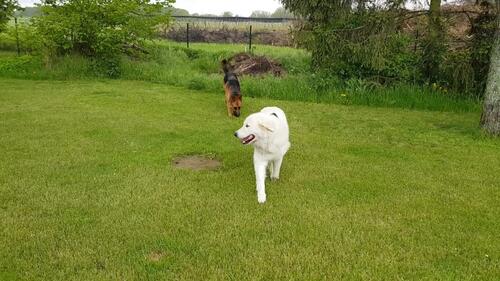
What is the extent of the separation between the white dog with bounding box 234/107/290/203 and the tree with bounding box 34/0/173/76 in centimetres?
1143

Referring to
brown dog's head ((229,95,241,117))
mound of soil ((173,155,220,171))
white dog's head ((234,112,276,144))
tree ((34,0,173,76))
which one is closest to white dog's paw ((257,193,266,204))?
white dog's head ((234,112,276,144))

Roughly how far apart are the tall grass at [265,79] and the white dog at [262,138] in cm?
675

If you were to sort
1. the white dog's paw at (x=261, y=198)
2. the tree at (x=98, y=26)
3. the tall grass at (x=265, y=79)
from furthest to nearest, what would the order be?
the tree at (x=98, y=26)
the tall grass at (x=265, y=79)
the white dog's paw at (x=261, y=198)

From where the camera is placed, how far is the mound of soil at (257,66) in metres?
15.6

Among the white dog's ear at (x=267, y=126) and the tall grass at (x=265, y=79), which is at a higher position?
the white dog's ear at (x=267, y=126)

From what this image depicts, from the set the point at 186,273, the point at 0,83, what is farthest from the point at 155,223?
the point at 0,83

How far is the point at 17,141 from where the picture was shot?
24.9 feet

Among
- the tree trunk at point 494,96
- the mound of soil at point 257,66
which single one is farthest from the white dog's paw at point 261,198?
the mound of soil at point 257,66

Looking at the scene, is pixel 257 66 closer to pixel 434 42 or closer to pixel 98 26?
pixel 98 26

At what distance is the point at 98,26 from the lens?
15.4 metres

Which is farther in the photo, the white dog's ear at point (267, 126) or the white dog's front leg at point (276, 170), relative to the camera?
the white dog's front leg at point (276, 170)

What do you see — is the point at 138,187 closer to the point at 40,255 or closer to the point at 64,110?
the point at 40,255

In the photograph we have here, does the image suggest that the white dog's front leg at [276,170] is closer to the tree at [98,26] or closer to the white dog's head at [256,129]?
the white dog's head at [256,129]

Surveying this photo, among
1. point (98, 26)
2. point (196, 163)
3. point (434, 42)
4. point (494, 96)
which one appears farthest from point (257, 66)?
point (196, 163)
